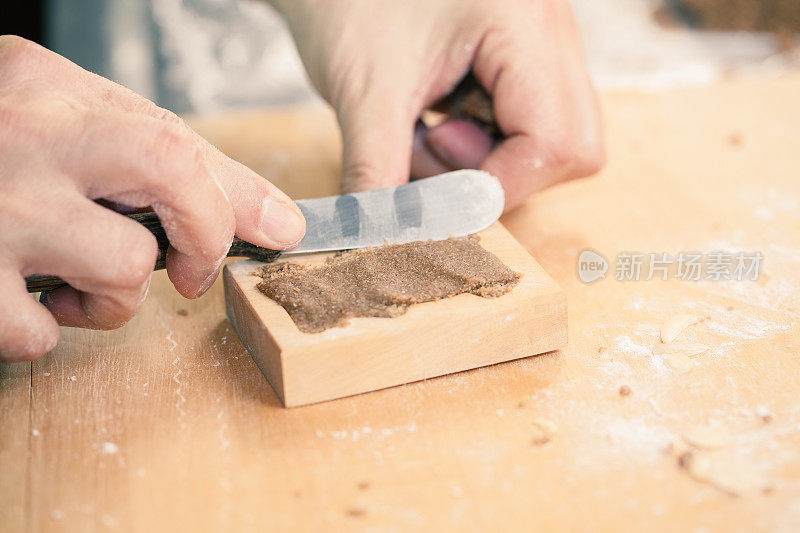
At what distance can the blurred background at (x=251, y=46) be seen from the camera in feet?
9.68

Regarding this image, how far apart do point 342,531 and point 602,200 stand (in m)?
1.21

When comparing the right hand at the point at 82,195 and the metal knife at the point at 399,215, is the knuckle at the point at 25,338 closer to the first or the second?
the right hand at the point at 82,195

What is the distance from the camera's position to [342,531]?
0.94 metres

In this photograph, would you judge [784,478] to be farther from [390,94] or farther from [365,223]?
[390,94]

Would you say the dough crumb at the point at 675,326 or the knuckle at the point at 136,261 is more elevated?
the knuckle at the point at 136,261

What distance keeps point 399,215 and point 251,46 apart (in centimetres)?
207

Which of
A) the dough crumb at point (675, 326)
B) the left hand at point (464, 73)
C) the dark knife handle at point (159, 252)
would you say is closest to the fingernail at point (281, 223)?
the dark knife handle at point (159, 252)

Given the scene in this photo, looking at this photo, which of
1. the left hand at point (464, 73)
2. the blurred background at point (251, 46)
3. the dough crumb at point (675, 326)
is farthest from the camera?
the blurred background at point (251, 46)

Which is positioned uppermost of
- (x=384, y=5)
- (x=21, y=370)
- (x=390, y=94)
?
(x=384, y=5)

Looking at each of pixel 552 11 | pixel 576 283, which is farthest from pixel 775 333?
pixel 552 11

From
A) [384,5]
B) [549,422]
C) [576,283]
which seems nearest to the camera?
[549,422]

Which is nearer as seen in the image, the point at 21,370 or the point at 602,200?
the point at 21,370

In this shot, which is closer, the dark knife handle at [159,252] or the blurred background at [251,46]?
the dark knife handle at [159,252]

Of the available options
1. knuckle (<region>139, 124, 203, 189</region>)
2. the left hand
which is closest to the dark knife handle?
knuckle (<region>139, 124, 203, 189</region>)
